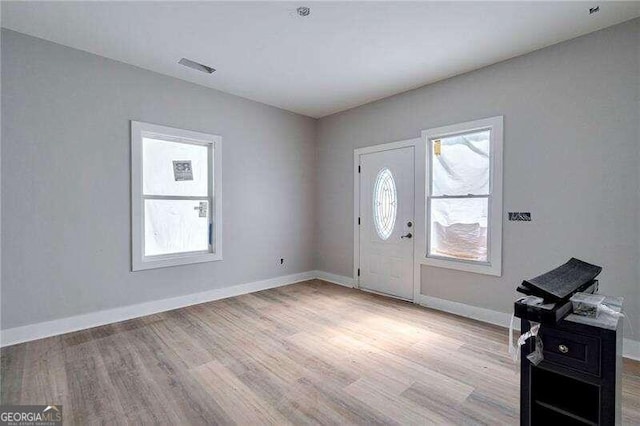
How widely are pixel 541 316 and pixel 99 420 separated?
8.13 feet

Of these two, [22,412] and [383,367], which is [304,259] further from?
[22,412]

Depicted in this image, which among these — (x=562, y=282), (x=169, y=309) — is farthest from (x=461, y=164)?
(x=169, y=309)

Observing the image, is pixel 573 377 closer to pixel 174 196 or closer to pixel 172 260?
pixel 172 260

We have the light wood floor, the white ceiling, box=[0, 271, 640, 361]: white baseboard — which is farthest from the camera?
box=[0, 271, 640, 361]: white baseboard

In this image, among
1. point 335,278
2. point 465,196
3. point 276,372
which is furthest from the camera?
point 335,278

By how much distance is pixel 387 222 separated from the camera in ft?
14.3

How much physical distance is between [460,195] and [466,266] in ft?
2.79

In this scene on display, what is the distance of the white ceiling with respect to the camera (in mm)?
2408

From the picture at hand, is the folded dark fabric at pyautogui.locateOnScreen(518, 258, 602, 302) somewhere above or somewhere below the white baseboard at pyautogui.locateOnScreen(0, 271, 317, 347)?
above

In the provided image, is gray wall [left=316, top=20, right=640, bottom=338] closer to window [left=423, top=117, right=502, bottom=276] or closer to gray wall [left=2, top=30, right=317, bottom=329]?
window [left=423, top=117, right=502, bottom=276]

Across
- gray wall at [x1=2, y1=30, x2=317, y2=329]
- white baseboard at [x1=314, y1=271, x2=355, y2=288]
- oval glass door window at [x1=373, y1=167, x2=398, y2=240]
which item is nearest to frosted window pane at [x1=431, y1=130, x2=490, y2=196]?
oval glass door window at [x1=373, y1=167, x2=398, y2=240]

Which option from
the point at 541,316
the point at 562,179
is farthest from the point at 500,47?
the point at 541,316

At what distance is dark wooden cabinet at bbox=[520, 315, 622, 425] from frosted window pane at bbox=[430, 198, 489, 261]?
2205mm

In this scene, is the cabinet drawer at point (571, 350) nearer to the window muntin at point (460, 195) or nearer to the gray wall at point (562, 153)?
the gray wall at point (562, 153)
